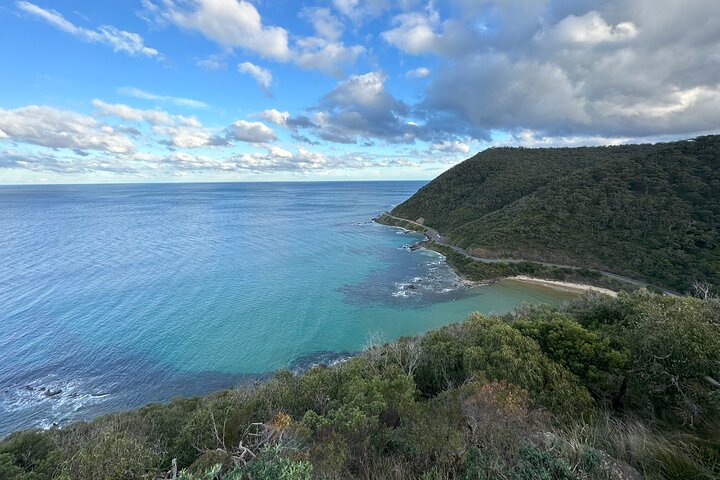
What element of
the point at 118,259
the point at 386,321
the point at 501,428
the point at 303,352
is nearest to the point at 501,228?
the point at 386,321

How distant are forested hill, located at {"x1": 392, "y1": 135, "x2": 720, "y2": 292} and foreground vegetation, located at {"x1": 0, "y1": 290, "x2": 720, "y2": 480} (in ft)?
159

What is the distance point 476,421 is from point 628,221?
77.6m

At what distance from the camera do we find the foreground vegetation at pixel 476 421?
25.4ft

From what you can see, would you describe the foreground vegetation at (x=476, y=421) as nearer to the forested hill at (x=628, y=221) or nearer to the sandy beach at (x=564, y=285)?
the sandy beach at (x=564, y=285)

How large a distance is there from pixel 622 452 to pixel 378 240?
88.4m

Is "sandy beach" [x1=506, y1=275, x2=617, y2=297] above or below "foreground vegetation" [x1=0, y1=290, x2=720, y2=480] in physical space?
below

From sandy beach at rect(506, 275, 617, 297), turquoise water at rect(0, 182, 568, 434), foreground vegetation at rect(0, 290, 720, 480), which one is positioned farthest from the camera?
sandy beach at rect(506, 275, 617, 297)

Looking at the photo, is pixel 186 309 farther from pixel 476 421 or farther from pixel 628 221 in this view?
pixel 628 221

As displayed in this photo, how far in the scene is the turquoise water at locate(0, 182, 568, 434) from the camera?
A: 1303 inches

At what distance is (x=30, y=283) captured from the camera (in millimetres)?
53375

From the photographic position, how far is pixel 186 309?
47.2 metres

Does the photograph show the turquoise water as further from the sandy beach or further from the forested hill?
the forested hill

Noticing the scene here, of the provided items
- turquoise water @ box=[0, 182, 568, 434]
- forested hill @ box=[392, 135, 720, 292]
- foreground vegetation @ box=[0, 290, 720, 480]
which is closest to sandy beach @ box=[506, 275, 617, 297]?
turquoise water @ box=[0, 182, 568, 434]

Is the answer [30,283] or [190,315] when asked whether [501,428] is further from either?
[30,283]
